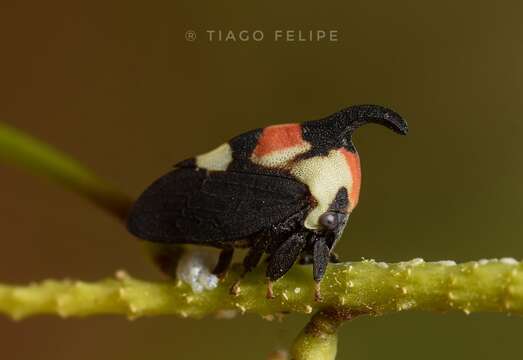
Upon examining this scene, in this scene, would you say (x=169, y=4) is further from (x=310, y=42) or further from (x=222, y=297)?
(x=222, y=297)

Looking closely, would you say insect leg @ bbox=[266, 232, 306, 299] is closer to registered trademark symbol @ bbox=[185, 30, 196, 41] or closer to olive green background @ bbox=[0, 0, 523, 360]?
olive green background @ bbox=[0, 0, 523, 360]

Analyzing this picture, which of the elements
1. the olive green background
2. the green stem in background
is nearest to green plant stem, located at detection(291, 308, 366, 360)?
the green stem in background

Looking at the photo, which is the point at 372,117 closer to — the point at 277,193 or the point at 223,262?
the point at 277,193

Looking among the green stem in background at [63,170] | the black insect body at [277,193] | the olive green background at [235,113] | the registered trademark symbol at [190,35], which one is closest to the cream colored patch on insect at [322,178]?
the black insect body at [277,193]

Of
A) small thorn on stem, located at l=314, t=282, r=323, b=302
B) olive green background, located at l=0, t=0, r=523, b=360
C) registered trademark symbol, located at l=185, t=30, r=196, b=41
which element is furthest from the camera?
registered trademark symbol, located at l=185, t=30, r=196, b=41

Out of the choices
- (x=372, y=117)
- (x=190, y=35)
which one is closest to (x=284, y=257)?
(x=372, y=117)
